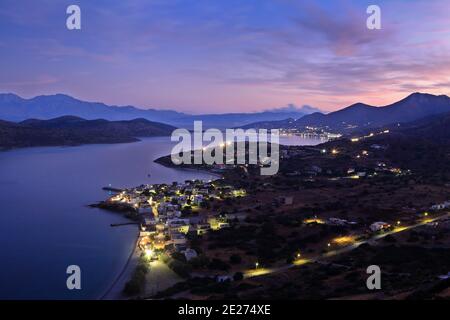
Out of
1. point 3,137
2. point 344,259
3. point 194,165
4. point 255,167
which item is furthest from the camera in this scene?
point 3,137

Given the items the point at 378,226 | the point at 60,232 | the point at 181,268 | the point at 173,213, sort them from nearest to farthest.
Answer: the point at 181,268, the point at 378,226, the point at 60,232, the point at 173,213

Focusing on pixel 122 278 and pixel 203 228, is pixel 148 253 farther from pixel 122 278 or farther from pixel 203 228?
pixel 203 228

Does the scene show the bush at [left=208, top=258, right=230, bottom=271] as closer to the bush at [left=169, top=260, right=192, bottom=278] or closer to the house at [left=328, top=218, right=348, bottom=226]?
the bush at [left=169, top=260, right=192, bottom=278]

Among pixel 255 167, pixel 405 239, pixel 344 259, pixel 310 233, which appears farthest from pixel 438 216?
pixel 255 167

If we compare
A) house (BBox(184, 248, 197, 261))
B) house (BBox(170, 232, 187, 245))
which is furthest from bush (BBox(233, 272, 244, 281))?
house (BBox(170, 232, 187, 245))

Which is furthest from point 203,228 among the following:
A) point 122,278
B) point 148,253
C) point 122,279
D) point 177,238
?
point 122,279
